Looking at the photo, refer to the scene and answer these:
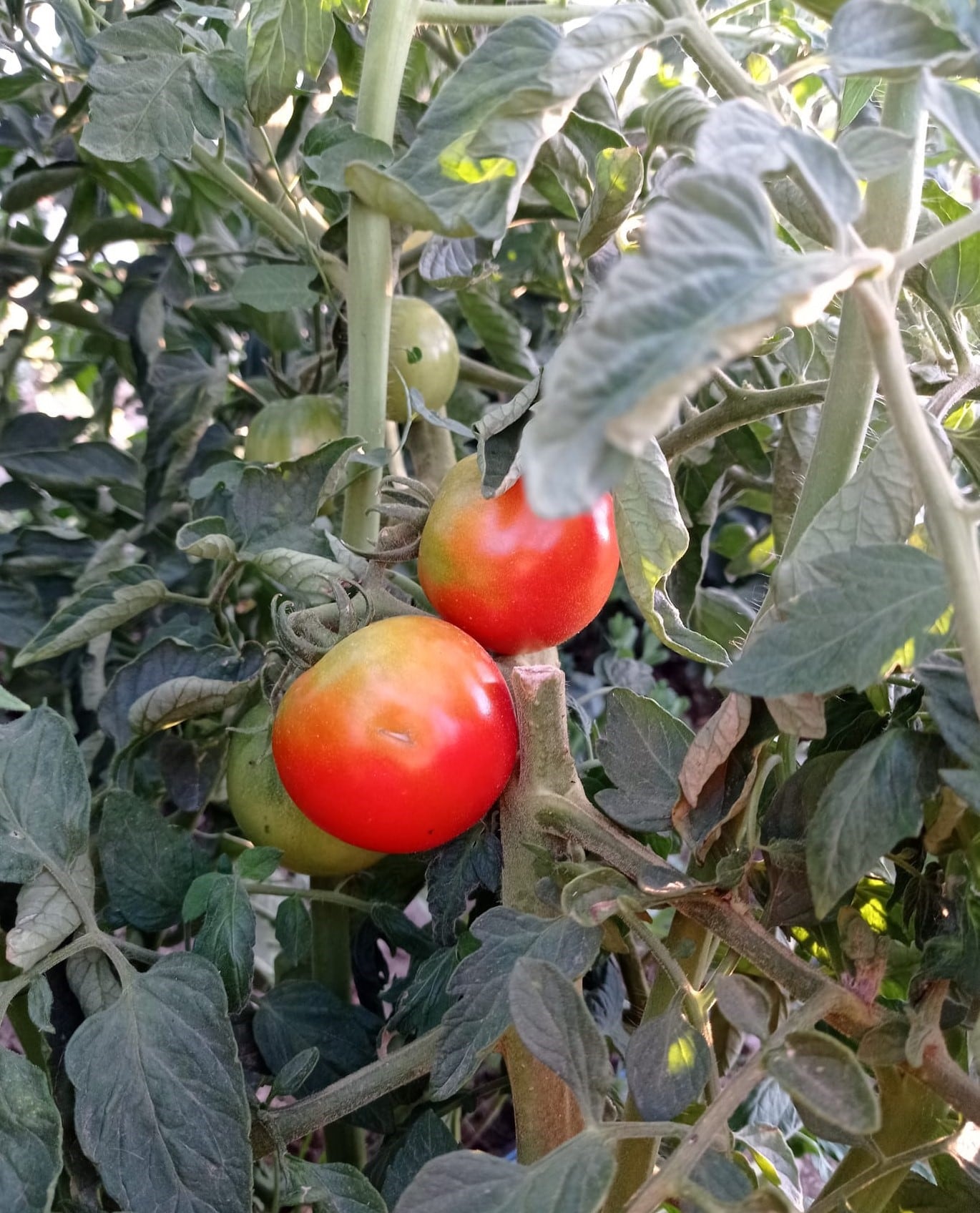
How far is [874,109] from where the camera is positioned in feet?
2.21

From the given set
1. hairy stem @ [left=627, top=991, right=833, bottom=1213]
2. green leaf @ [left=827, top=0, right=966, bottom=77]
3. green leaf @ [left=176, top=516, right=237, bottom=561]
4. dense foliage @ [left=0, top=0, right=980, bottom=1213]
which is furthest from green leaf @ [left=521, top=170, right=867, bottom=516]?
green leaf @ [left=176, top=516, right=237, bottom=561]

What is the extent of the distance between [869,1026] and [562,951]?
4.4 inches

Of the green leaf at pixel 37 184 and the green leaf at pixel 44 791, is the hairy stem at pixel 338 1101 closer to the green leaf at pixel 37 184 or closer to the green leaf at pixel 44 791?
the green leaf at pixel 44 791

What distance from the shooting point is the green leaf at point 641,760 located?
15.9 inches

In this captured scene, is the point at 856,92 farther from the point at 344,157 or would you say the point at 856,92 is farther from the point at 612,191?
the point at 344,157

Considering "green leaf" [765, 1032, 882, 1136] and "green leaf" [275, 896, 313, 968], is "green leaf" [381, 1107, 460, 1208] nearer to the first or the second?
"green leaf" [275, 896, 313, 968]

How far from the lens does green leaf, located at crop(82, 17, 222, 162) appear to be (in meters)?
0.52

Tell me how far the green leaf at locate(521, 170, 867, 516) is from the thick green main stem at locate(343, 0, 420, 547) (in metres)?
0.33

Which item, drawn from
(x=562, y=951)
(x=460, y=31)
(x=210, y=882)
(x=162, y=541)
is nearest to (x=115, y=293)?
(x=162, y=541)

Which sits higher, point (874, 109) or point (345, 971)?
point (874, 109)

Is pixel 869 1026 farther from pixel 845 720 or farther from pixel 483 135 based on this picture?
pixel 483 135

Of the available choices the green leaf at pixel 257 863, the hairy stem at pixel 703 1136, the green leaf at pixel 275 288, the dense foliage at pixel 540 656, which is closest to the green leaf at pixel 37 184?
the dense foliage at pixel 540 656

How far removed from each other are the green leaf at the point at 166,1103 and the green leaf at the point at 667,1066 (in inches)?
6.9

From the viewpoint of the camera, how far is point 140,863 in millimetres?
509
